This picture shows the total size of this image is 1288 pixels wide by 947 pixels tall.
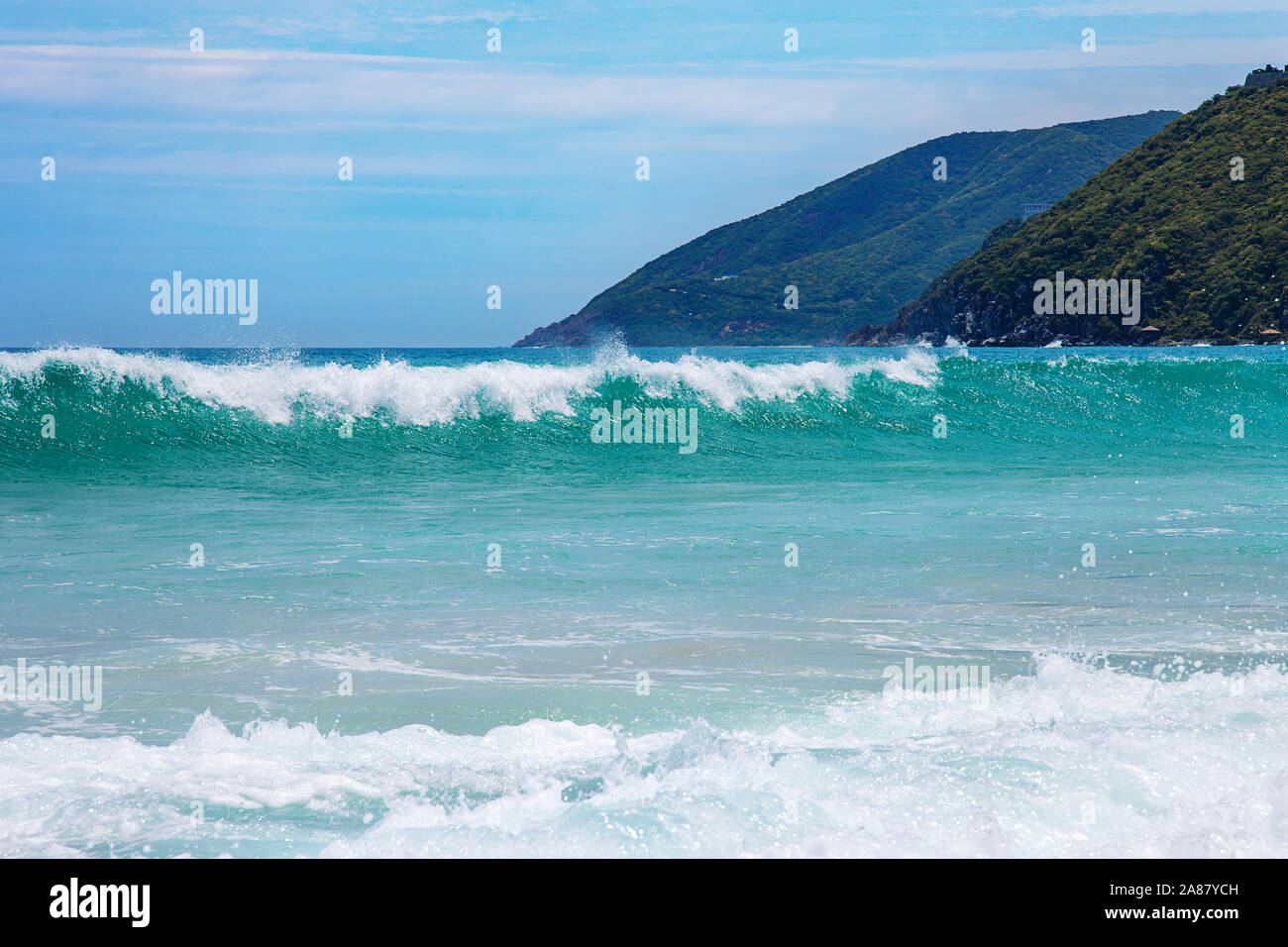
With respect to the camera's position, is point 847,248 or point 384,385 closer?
point 384,385

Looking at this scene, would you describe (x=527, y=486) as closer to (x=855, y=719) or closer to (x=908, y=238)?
(x=855, y=719)

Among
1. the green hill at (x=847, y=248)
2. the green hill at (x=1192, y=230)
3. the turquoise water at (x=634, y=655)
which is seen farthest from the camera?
the green hill at (x=847, y=248)

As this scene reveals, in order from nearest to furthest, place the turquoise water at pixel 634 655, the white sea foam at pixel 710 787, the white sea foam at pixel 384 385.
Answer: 1. the white sea foam at pixel 710 787
2. the turquoise water at pixel 634 655
3. the white sea foam at pixel 384 385

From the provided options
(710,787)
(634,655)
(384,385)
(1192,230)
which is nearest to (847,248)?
(1192,230)

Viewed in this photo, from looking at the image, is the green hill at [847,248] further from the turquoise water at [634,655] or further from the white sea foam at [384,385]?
the turquoise water at [634,655]

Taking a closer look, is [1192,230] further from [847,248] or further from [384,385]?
[384,385]

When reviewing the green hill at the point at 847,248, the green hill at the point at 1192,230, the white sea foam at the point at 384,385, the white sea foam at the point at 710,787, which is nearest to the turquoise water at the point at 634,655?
the white sea foam at the point at 710,787
